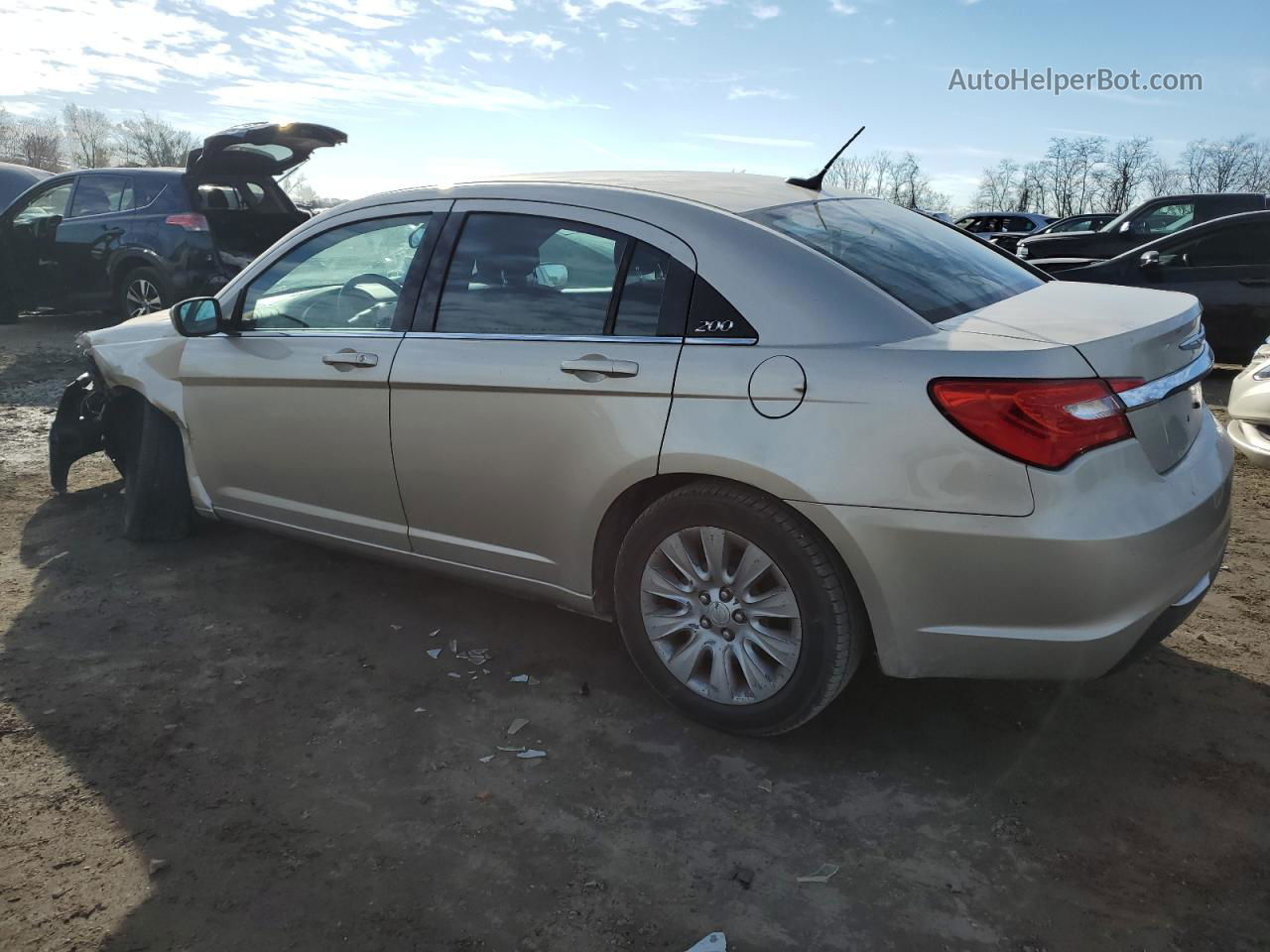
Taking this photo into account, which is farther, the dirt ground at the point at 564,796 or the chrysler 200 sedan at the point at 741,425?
the chrysler 200 sedan at the point at 741,425

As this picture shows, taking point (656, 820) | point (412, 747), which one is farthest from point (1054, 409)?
point (412, 747)

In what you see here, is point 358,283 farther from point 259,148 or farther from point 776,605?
point 259,148

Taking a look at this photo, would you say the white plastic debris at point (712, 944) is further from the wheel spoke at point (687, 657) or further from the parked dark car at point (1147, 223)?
the parked dark car at point (1147, 223)

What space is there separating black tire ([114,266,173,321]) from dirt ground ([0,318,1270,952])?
646 cm

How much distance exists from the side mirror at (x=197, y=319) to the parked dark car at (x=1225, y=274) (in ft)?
25.3

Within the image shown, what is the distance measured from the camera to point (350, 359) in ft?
11.6

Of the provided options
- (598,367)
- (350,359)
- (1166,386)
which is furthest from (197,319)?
(1166,386)

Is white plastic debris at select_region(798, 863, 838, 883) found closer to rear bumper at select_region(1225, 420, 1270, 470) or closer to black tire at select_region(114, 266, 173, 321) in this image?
rear bumper at select_region(1225, 420, 1270, 470)

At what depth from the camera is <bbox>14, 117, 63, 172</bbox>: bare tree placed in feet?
271

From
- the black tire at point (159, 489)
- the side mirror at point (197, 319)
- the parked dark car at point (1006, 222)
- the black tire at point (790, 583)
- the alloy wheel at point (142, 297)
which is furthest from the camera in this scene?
the parked dark car at point (1006, 222)

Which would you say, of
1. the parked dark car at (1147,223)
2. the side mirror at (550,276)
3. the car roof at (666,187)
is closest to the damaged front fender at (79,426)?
the car roof at (666,187)

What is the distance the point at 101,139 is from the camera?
93.3 m

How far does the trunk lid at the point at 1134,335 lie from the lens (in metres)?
2.51

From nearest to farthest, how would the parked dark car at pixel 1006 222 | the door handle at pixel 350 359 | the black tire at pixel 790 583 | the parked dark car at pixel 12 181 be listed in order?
1. the black tire at pixel 790 583
2. the door handle at pixel 350 359
3. the parked dark car at pixel 12 181
4. the parked dark car at pixel 1006 222
